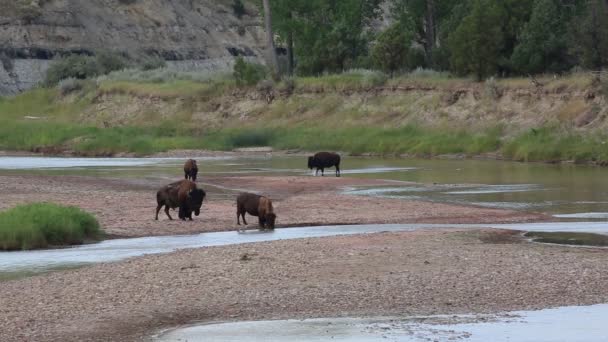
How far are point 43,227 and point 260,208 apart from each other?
175 inches

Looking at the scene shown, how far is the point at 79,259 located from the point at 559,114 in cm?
3346

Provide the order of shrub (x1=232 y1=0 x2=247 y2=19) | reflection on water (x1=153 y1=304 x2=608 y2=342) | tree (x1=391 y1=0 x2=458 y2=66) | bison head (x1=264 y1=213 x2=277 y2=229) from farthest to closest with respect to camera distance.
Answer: shrub (x1=232 y1=0 x2=247 y2=19), tree (x1=391 y1=0 x2=458 y2=66), bison head (x1=264 y1=213 x2=277 y2=229), reflection on water (x1=153 y1=304 x2=608 y2=342)

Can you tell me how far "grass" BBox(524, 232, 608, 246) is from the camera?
20688mm

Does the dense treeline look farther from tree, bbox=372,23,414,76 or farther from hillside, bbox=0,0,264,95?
hillside, bbox=0,0,264,95

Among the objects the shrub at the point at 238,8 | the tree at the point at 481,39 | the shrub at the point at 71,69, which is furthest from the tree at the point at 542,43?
the shrub at the point at 238,8

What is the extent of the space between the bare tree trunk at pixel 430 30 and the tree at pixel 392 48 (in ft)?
7.88

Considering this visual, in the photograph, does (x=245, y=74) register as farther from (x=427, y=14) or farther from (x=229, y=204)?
(x=229, y=204)

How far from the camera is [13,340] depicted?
1267 cm

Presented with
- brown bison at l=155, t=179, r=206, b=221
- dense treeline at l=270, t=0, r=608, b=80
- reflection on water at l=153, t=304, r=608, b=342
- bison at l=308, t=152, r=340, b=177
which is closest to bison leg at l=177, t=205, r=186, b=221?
brown bison at l=155, t=179, r=206, b=221

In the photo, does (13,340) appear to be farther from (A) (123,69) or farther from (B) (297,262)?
(A) (123,69)

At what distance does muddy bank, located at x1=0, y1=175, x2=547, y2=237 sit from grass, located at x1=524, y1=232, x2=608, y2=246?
2849 mm

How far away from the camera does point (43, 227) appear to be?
21.5m

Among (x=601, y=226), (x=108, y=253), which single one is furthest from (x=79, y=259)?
(x=601, y=226)

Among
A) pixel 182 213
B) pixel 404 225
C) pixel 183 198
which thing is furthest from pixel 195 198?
pixel 404 225
